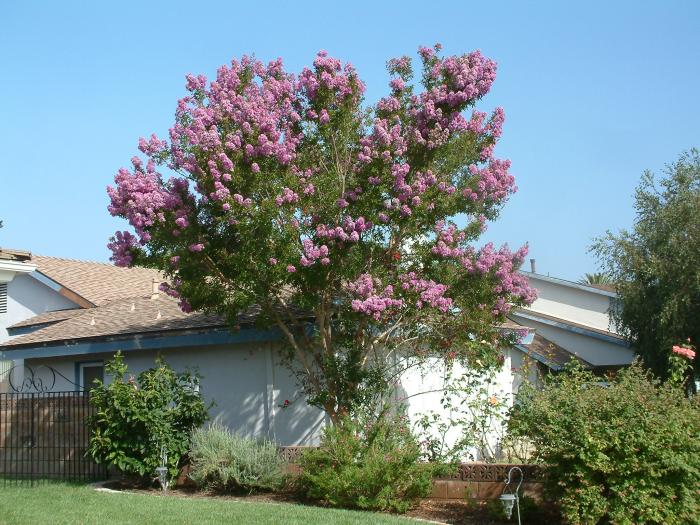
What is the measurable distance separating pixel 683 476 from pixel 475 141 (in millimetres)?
5908

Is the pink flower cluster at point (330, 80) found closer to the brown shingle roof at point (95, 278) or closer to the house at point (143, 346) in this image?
the house at point (143, 346)

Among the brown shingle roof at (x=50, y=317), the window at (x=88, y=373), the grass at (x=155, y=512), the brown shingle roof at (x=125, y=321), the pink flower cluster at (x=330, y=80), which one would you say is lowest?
the grass at (x=155, y=512)

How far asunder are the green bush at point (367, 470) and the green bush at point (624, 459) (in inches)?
73.8

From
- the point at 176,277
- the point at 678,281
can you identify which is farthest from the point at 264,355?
the point at 678,281

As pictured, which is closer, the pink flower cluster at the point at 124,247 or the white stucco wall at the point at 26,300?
the pink flower cluster at the point at 124,247

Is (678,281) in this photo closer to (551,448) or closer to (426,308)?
(426,308)

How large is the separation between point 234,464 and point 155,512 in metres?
2.08

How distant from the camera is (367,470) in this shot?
10.9 m

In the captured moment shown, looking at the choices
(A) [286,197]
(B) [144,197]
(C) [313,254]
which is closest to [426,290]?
(C) [313,254]

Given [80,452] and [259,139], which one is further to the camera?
[80,452]

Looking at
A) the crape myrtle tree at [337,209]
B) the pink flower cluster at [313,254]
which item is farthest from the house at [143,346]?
the pink flower cluster at [313,254]

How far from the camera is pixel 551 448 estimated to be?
10133mm

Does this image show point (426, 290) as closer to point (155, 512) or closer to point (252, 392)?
point (252, 392)

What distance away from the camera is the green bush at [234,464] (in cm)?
1238
